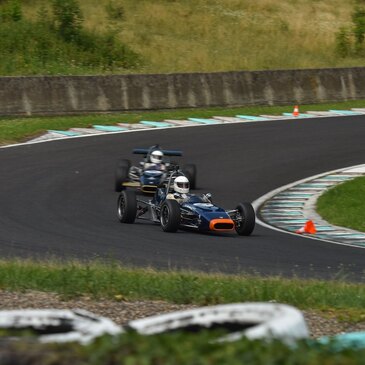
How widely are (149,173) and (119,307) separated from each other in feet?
35.6

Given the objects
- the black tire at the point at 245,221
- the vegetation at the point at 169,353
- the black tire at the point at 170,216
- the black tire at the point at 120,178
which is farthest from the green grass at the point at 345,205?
the vegetation at the point at 169,353

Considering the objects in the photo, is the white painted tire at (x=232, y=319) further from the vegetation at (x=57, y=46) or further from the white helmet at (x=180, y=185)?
the vegetation at (x=57, y=46)

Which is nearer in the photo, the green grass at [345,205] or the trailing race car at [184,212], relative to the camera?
the trailing race car at [184,212]

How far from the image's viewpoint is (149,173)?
63.7ft

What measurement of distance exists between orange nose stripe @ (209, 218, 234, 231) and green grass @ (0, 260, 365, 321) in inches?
204

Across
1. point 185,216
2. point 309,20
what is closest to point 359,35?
point 309,20

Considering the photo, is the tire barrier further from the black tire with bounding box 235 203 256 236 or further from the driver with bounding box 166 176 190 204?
the driver with bounding box 166 176 190 204

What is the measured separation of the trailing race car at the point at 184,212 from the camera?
52.4 feet

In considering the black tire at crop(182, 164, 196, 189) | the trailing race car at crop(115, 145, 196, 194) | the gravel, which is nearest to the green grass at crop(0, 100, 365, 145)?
the trailing race car at crop(115, 145, 196, 194)

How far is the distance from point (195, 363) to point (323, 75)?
28.9 m

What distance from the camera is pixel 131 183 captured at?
1948cm

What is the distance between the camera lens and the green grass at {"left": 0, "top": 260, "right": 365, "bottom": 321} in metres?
9.05

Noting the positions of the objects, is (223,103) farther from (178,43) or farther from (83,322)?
(83,322)

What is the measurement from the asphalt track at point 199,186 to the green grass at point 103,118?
1.05 m
